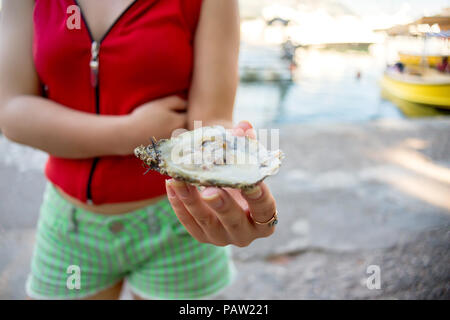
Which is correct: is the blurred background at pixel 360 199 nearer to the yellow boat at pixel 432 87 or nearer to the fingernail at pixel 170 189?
the yellow boat at pixel 432 87

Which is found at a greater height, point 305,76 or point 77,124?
point 77,124

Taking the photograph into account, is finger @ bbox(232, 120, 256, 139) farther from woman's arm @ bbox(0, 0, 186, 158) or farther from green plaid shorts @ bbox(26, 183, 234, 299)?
green plaid shorts @ bbox(26, 183, 234, 299)

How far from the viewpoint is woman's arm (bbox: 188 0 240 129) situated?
0.80 m

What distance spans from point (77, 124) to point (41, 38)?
0.69ft

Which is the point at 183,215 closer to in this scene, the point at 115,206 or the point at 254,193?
the point at 254,193

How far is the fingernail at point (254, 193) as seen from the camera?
1.61 feet

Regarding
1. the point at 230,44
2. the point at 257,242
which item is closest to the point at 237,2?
the point at 230,44

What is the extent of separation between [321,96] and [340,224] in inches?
267

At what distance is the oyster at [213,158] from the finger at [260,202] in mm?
24

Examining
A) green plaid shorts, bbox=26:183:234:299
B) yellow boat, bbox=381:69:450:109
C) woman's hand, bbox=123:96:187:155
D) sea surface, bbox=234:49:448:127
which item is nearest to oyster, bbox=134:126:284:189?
woman's hand, bbox=123:96:187:155

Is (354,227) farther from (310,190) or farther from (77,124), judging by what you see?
(77,124)

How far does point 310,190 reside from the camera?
2582 millimetres

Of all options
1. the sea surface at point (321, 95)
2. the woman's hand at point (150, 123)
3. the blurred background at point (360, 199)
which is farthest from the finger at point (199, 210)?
the sea surface at point (321, 95)

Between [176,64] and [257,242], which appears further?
[257,242]
